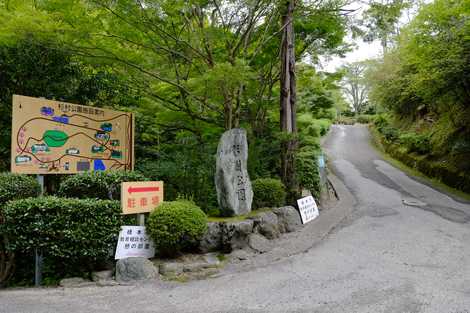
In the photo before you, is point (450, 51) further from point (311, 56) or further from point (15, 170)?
point (15, 170)

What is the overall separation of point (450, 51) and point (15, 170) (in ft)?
37.0

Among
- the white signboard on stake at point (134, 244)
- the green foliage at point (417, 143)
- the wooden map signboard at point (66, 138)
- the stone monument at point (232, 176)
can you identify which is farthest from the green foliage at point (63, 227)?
the green foliage at point (417, 143)

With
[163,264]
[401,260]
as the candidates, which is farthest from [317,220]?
[163,264]

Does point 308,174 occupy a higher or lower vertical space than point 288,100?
lower

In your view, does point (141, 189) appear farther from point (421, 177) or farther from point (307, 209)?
point (421, 177)

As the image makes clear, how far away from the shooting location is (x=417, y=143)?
46.8 feet

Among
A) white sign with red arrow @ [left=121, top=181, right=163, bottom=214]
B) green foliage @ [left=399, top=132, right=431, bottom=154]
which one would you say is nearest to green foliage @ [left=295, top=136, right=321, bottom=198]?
white sign with red arrow @ [left=121, top=181, right=163, bottom=214]

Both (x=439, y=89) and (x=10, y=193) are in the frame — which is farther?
(x=439, y=89)

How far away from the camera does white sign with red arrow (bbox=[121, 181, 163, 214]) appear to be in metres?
4.83

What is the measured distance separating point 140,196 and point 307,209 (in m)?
4.09

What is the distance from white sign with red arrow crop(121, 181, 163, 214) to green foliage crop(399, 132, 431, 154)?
495 inches

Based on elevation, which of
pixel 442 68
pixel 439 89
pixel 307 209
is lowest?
pixel 307 209

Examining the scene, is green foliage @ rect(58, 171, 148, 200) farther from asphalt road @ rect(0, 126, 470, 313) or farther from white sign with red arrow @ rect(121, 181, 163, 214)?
asphalt road @ rect(0, 126, 470, 313)

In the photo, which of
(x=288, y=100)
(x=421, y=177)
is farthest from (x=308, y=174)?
(x=421, y=177)
